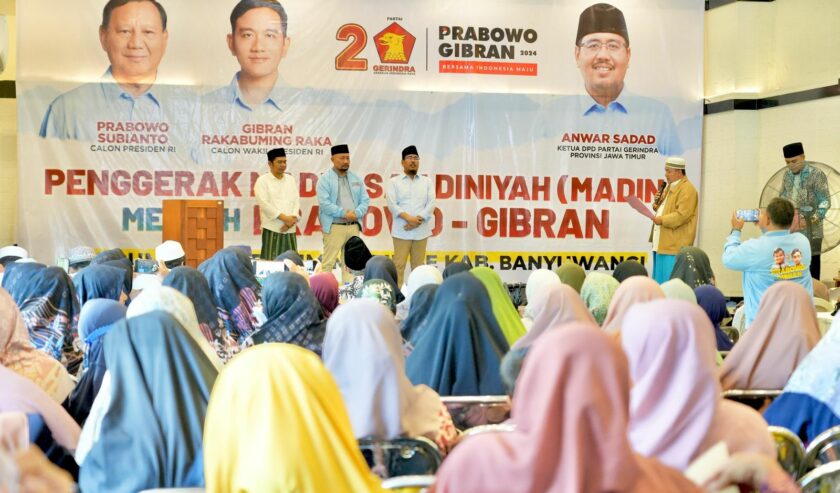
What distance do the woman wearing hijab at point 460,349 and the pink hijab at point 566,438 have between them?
202 centimetres

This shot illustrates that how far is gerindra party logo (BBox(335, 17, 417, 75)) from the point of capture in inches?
385

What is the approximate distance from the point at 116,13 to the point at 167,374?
309 inches

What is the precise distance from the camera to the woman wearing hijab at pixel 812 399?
278 cm

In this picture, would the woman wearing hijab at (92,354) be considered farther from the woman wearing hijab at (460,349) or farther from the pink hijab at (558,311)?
the pink hijab at (558,311)

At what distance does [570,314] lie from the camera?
3801 millimetres

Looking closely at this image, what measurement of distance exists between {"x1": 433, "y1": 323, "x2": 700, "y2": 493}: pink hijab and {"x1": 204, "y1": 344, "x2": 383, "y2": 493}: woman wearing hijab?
417 millimetres

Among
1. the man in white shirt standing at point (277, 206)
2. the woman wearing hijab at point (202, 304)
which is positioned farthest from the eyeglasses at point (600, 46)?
the woman wearing hijab at point (202, 304)

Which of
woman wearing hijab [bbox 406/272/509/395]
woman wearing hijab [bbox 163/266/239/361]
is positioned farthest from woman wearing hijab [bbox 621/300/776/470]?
woman wearing hijab [bbox 163/266/239/361]

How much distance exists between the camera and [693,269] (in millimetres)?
6816

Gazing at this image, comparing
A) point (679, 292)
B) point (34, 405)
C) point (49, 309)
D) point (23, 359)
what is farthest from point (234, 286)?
point (34, 405)

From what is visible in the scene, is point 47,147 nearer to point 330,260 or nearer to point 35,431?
point 330,260

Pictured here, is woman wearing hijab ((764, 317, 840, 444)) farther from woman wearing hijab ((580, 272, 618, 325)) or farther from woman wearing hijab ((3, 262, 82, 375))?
woman wearing hijab ((3, 262, 82, 375))

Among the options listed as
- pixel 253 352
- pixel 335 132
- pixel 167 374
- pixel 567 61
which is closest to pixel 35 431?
pixel 167 374

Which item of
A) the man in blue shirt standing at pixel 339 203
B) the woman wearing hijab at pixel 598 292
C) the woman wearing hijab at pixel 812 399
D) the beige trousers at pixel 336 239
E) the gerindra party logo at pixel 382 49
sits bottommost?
the woman wearing hijab at pixel 812 399
